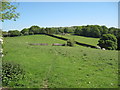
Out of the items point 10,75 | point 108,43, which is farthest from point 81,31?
point 10,75

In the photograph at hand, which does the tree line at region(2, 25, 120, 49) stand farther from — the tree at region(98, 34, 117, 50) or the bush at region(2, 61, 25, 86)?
the bush at region(2, 61, 25, 86)

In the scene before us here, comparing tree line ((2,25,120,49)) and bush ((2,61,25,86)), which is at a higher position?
tree line ((2,25,120,49))

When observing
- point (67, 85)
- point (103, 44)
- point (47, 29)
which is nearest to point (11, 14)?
point (67, 85)

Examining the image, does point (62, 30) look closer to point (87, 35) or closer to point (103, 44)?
point (87, 35)

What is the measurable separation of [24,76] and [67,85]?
3492 mm

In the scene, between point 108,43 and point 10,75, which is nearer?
point 10,75

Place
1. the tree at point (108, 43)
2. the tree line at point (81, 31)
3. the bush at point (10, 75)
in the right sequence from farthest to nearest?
the tree line at point (81, 31), the tree at point (108, 43), the bush at point (10, 75)

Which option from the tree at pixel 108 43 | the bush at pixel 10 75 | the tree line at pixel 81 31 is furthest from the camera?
the tree line at pixel 81 31

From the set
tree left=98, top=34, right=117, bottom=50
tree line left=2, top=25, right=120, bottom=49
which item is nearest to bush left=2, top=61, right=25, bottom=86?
tree left=98, top=34, right=117, bottom=50

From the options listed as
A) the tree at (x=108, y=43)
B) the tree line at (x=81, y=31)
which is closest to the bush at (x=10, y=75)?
the tree at (x=108, y=43)

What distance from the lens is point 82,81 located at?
10.4 meters

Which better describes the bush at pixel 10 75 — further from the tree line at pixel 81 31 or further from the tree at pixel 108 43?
the tree line at pixel 81 31

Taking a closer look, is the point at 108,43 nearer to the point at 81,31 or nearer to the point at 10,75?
the point at 81,31

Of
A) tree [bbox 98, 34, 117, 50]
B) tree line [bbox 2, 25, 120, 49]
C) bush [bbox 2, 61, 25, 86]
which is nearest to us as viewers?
bush [bbox 2, 61, 25, 86]
